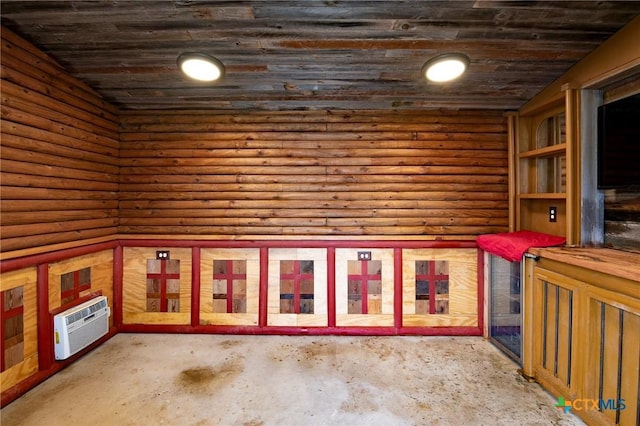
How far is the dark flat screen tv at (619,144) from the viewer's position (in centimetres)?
219

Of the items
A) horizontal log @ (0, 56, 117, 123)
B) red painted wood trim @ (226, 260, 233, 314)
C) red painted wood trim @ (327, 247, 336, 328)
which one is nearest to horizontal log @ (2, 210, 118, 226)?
horizontal log @ (0, 56, 117, 123)

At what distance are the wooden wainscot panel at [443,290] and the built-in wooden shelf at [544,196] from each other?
2.69 ft

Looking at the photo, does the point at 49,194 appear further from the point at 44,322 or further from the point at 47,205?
the point at 44,322

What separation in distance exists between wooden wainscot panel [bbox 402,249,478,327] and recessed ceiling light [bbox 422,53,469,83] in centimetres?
189

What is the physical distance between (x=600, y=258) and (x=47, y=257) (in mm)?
4530

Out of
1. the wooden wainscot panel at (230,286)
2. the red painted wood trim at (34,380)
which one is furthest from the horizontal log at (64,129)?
the red painted wood trim at (34,380)

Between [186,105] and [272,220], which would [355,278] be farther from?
[186,105]

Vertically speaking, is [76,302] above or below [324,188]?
below

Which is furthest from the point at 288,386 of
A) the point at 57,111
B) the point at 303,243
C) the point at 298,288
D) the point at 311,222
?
the point at 57,111

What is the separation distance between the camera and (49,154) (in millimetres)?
2658

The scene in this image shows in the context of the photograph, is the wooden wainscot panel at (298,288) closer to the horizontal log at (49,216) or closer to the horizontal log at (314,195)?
the horizontal log at (314,195)

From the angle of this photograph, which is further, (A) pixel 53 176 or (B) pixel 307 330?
(B) pixel 307 330

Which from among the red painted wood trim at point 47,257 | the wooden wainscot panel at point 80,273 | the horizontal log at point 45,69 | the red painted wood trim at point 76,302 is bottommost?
the red painted wood trim at point 76,302

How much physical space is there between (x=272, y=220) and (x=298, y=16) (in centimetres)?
215
